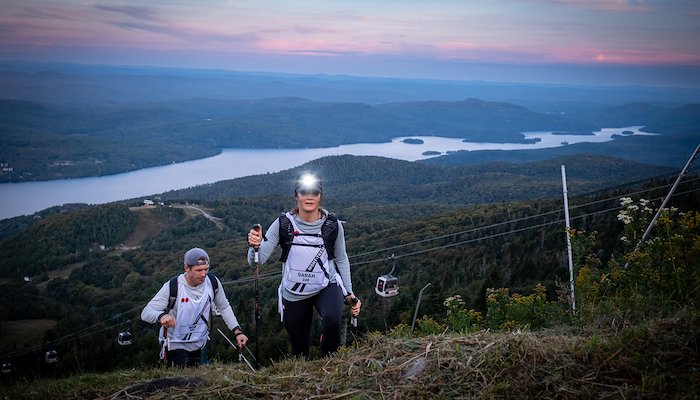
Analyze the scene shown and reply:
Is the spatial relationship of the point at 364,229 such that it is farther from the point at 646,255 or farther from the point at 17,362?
the point at 646,255

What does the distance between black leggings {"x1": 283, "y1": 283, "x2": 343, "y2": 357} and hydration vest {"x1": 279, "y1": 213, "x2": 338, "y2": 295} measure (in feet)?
0.40

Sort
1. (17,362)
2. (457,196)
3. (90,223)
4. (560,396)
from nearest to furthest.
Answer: (560,396) → (17,362) → (90,223) → (457,196)

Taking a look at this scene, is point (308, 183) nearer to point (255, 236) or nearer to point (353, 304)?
point (255, 236)

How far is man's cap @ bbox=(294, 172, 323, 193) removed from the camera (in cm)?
521

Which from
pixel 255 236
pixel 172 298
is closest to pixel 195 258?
pixel 172 298

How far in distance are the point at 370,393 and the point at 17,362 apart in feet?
105

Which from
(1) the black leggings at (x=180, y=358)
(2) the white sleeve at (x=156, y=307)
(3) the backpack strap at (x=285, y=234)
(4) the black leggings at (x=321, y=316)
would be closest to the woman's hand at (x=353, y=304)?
(4) the black leggings at (x=321, y=316)

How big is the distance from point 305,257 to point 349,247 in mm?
41904

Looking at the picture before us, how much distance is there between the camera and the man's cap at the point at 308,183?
521 cm

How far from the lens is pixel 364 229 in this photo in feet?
199

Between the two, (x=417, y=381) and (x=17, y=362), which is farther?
(x=17, y=362)

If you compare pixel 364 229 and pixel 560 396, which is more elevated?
pixel 560 396

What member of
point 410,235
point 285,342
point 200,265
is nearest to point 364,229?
point 410,235

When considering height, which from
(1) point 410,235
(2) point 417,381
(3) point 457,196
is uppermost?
(2) point 417,381
